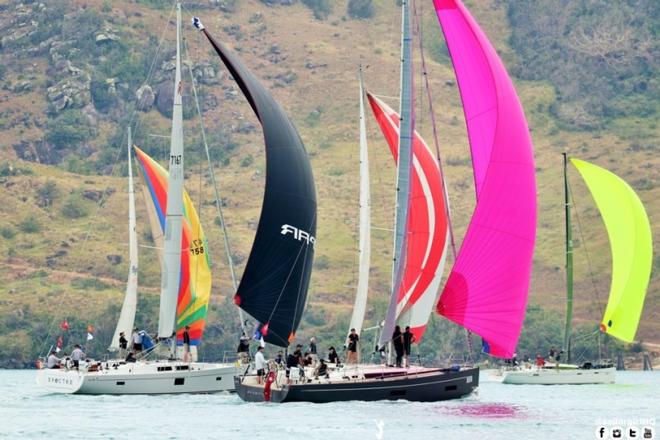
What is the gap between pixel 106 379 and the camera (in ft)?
186

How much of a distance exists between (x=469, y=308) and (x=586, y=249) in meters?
88.8

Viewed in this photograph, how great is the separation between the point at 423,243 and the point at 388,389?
16.2 feet

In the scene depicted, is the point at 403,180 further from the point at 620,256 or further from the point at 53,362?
the point at 620,256

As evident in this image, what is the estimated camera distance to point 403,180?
49344mm

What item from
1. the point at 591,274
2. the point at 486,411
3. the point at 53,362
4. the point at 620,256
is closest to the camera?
the point at 486,411

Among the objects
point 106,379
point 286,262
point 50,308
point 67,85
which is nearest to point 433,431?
point 286,262

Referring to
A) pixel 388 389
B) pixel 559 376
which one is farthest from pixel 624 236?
pixel 388 389

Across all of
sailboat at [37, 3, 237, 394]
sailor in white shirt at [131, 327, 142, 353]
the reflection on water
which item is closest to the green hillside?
sailboat at [37, 3, 237, 394]

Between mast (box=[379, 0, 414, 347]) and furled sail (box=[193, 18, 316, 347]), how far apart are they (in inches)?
142

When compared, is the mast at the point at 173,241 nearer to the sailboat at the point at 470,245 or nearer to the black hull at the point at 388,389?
the sailboat at the point at 470,245

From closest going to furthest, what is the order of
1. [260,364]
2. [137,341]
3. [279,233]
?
[279,233], [260,364], [137,341]

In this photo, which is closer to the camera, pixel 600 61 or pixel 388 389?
pixel 388 389

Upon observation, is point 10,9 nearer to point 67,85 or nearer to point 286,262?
point 67,85

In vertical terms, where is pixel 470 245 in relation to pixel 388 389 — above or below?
above
